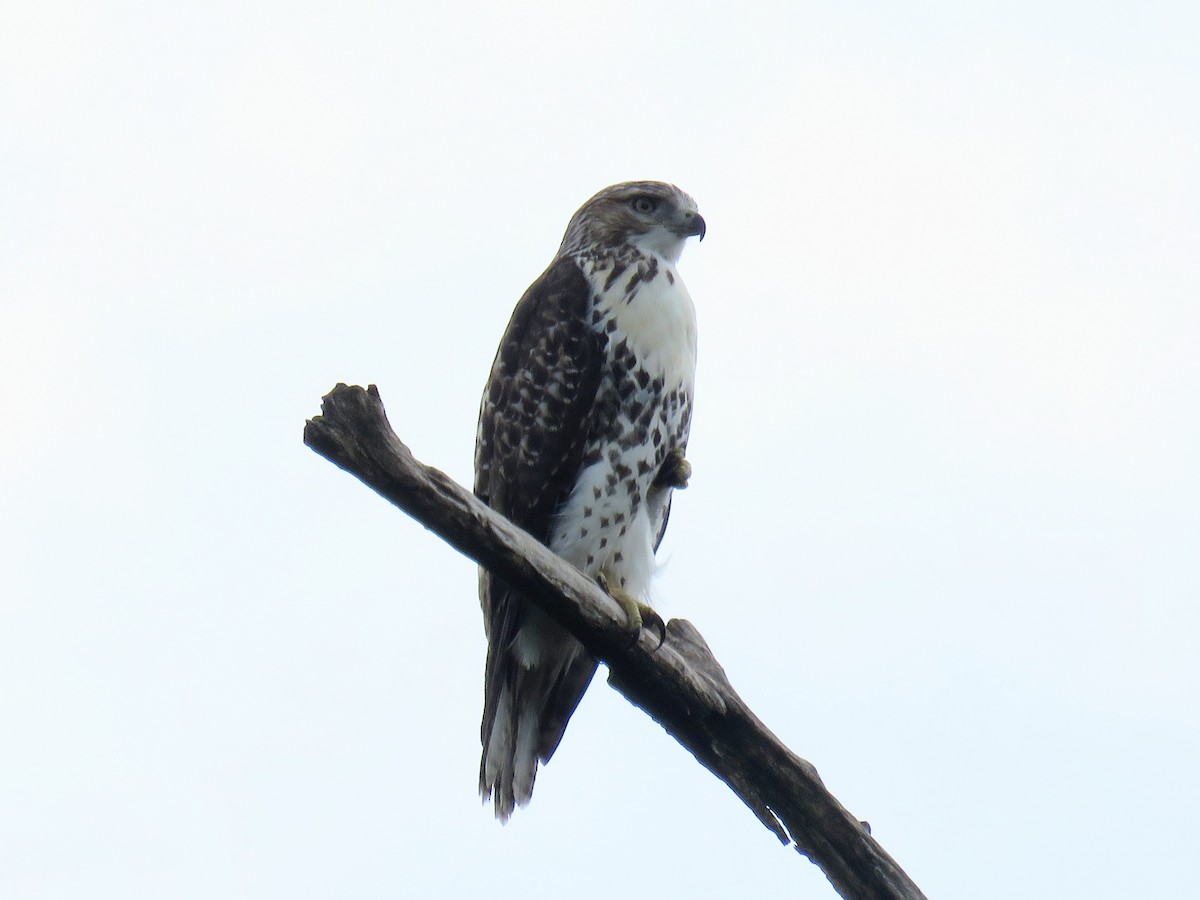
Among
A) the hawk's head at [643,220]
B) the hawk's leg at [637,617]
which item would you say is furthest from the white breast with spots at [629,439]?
the hawk's head at [643,220]

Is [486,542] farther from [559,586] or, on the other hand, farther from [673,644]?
[673,644]

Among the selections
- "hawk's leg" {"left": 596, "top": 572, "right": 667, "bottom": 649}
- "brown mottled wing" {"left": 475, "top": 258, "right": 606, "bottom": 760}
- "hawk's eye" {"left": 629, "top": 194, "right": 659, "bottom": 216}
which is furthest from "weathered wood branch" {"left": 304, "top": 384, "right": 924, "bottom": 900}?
"hawk's eye" {"left": 629, "top": 194, "right": 659, "bottom": 216}

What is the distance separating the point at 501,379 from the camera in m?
6.12

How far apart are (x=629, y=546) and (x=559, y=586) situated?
4.51 feet

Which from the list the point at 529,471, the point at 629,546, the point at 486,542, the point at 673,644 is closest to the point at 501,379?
the point at 529,471

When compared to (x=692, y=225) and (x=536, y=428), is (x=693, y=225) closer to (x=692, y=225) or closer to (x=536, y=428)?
(x=692, y=225)

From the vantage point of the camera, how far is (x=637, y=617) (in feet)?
16.9

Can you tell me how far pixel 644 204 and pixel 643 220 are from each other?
0.10 m

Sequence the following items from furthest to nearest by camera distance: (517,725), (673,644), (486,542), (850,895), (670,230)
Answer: (670,230)
(517,725)
(673,644)
(850,895)
(486,542)

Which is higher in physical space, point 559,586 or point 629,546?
point 629,546

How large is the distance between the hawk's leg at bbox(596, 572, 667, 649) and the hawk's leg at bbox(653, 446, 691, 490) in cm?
65

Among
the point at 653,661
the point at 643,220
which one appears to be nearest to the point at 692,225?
the point at 643,220

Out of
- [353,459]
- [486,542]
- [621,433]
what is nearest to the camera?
[353,459]

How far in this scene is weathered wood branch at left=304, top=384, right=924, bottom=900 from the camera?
13.4 feet
